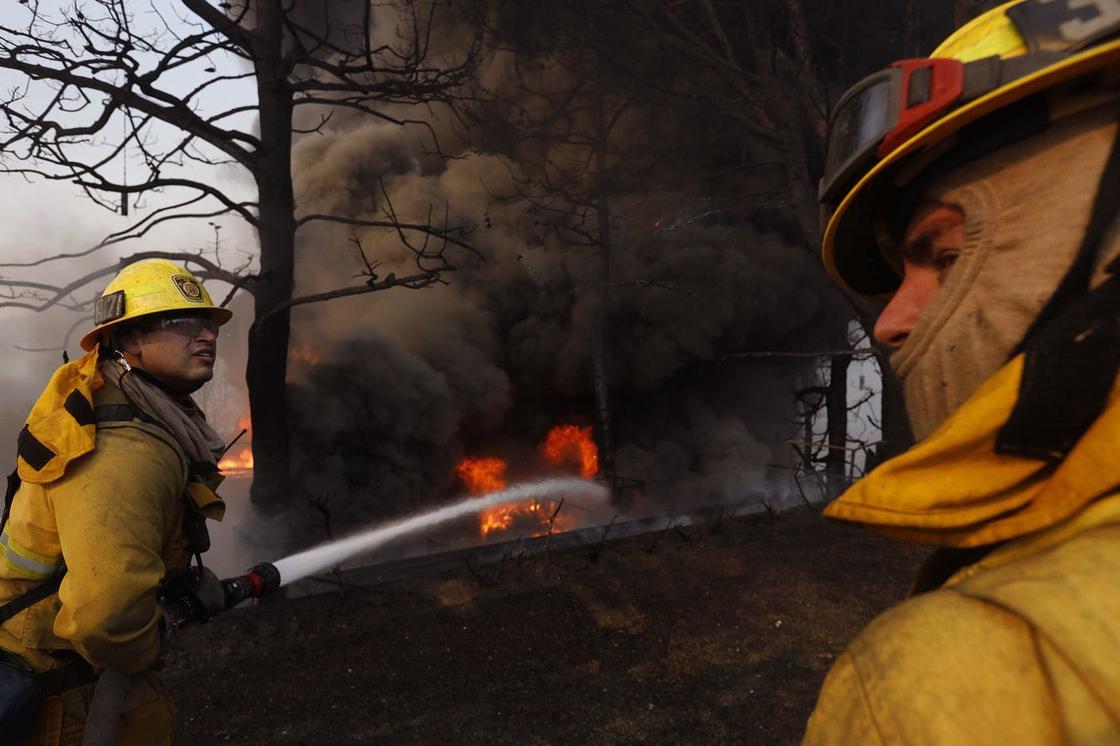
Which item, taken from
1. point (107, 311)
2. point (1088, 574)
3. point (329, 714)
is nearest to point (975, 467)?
point (1088, 574)

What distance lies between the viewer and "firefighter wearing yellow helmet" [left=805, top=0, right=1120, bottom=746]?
0.61 metres

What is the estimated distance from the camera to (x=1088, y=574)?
62 cm

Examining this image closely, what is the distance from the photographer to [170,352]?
2729 millimetres

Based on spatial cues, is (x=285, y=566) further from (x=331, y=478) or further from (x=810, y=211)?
(x=810, y=211)

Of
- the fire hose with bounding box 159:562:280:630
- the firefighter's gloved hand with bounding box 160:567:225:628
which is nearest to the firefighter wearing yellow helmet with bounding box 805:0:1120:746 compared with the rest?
the fire hose with bounding box 159:562:280:630

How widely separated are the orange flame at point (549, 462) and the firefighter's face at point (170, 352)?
32.4 ft

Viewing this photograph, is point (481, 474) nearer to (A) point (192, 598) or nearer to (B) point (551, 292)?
(B) point (551, 292)

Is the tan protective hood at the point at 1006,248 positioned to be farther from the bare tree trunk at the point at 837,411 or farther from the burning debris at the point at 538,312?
the burning debris at the point at 538,312

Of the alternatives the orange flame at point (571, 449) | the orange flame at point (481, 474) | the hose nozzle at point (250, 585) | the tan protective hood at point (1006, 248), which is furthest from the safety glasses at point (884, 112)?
the orange flame at point (571, 449)

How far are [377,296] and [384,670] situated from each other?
12356 millimetres

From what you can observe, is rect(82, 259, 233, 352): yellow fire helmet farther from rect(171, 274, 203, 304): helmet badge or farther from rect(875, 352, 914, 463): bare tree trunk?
rect(875, 352, 914, 463): bare tree trunk

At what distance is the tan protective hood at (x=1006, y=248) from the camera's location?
894 millimetres

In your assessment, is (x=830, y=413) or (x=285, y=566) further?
(x=830, y=413)

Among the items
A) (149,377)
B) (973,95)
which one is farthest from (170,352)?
(973,95)
